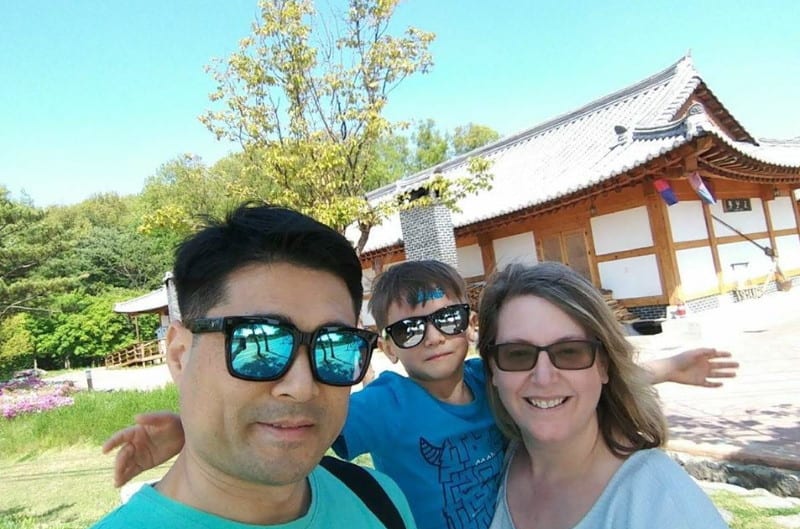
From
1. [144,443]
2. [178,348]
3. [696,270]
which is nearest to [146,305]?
[696,270]

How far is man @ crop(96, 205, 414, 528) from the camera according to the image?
0.96m

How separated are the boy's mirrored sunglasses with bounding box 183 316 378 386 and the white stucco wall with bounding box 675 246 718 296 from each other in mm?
10878

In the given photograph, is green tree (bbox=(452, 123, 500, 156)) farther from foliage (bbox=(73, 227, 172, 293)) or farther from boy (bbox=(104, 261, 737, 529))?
boy (bbox=(104, 261, 737, 529))

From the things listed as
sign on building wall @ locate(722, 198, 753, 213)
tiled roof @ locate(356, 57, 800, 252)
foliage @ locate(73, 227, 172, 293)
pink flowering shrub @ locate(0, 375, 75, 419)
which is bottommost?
pink flowering shrub @ locate(0, 375, 75, 419)

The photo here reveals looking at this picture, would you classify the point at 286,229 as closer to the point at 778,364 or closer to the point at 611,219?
the point at 778,364

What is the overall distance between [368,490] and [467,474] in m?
0.56

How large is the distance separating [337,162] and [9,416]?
28.2ft

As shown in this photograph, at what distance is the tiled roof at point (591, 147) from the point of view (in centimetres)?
1022

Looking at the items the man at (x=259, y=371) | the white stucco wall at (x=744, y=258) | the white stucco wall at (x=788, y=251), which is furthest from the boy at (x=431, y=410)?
the white stucco wall at (x=788, y=251)

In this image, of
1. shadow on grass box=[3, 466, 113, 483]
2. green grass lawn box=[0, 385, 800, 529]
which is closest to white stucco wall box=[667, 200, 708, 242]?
green grass lawn box=[0, 385, 800, 529]

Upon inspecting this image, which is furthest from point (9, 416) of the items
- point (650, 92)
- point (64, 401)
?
point (650, 92)

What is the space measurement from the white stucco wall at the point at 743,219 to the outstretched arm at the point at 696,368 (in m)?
11.3

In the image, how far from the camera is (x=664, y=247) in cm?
1029

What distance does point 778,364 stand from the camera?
6.99 metres
